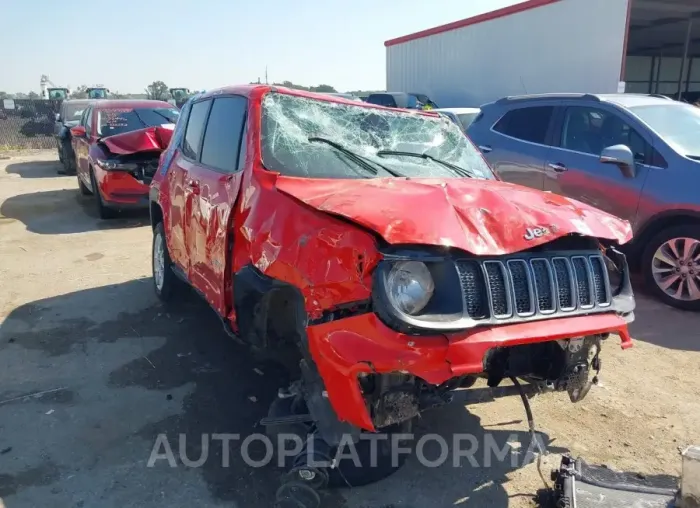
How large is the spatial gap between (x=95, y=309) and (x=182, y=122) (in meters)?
1.95

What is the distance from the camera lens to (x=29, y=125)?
79.9 ft

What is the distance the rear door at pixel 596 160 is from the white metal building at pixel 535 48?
7.76m

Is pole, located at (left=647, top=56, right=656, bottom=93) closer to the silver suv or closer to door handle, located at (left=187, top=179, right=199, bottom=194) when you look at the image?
the silver suv

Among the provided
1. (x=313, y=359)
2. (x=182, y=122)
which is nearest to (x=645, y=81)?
(x=182, y=122)

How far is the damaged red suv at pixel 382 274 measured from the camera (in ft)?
8.05

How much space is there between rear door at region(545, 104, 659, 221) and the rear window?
21.9 ft

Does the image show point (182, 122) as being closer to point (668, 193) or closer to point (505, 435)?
point (505, 435)

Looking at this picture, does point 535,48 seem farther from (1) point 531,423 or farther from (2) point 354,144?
(1) point 531,423

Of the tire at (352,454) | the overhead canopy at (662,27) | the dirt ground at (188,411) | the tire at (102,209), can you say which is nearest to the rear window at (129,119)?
the tire at (102,209)

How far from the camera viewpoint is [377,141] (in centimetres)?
378

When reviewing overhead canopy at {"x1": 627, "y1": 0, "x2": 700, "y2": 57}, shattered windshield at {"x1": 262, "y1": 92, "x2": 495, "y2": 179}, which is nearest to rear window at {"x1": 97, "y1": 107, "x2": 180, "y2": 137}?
shattered windshield at {"x1": 262, "y1": 92, "x2": 495, "y2": 179}

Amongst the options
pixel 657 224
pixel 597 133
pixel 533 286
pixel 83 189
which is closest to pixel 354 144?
pixel 533 286

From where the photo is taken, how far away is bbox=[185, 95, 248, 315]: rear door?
357cm

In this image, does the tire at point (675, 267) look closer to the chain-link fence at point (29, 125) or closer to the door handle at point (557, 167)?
the door handle at point (557, 167)
